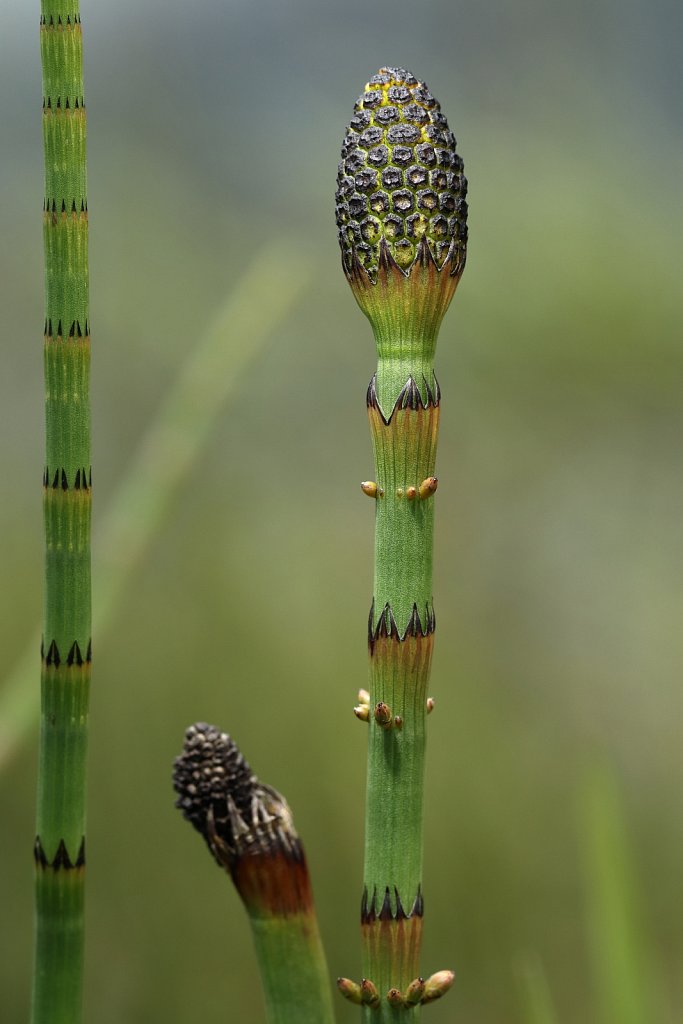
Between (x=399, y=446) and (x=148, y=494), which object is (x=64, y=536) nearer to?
(x=399, y=446)

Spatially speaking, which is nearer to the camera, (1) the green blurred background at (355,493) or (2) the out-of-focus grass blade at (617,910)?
(2) the out-of-focus grass blade at (617,910)

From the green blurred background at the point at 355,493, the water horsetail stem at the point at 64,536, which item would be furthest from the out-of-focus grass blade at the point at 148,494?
the green blurred background at the point at 355,493

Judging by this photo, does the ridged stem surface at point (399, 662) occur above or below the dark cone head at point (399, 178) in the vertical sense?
below

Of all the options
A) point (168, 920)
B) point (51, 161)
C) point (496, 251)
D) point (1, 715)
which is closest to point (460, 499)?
point (496, 251)

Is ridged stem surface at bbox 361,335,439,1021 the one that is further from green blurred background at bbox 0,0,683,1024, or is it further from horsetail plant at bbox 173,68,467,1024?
green blurred background at bbox 0,0,683,1024

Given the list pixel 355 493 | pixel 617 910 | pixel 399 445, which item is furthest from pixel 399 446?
pixel 355 493

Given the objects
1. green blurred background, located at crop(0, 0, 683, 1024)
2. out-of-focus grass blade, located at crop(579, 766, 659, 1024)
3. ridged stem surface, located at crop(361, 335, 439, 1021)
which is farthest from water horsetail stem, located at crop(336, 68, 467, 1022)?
green blurred background, located at crop(0, 0, 683, 1024)

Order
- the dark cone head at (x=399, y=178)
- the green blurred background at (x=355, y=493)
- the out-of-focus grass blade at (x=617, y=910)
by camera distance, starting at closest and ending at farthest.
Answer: the dark cone head at (x=399, y=178) → the out-of-focus grass blade at (x=617, y=910) → the green blurred background at (x=355, y=493)

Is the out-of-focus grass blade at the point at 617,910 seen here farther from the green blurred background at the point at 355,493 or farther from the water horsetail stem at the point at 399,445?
the green blurred background at the point at 355,493
